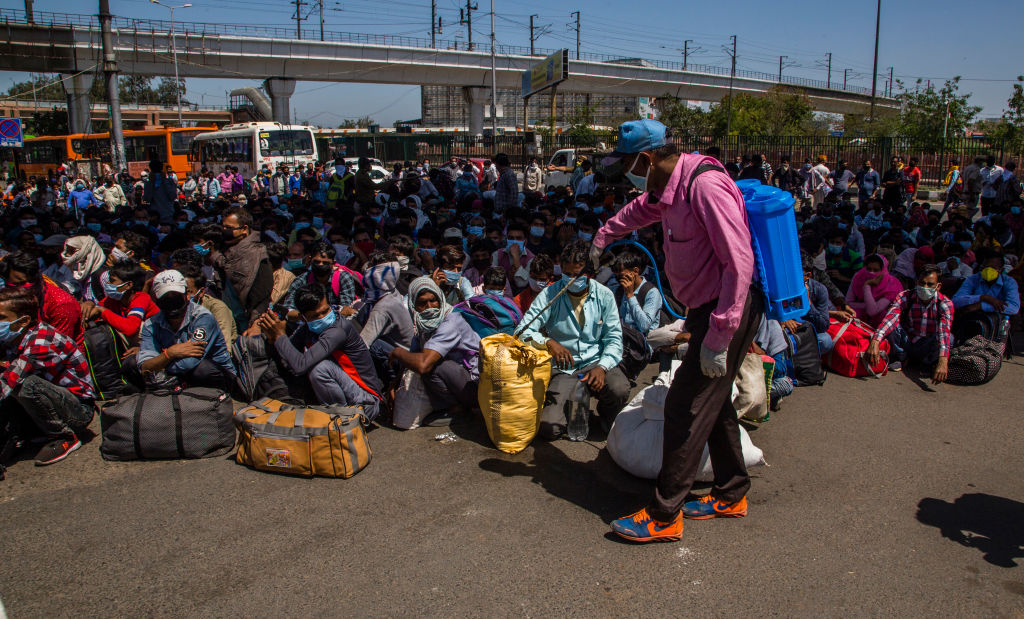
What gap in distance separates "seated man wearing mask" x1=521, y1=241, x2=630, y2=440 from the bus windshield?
28019mm

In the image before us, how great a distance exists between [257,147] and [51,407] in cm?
2731

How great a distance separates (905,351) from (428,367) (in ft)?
14.2

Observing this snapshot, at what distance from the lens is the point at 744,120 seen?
1617 inches

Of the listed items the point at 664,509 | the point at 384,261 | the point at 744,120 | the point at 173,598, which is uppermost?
the point at 744,120

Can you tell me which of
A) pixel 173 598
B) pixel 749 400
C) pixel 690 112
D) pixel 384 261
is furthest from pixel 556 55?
pixel 173 598

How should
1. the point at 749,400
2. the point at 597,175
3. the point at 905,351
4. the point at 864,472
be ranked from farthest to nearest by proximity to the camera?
the point at 597,175, the point at 905,351, the point at 749,400, the point at 864,472

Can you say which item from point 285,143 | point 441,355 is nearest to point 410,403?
point 441,355

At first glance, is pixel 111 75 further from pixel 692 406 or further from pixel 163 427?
pixel 692 406

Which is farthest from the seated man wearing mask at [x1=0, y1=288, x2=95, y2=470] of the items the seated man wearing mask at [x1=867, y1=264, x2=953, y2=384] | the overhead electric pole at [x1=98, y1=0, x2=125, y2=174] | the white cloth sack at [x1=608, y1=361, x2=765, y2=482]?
the overhead electric pole at [x1=98, y1=0, x2=125, y2=174]

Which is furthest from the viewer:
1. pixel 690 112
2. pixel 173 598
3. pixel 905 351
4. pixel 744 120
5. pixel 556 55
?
pixel 744 120

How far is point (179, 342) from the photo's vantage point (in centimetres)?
487

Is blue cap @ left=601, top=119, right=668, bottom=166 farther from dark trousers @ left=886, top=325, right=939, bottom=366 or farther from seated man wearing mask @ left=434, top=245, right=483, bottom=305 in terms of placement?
dark trousers @ left=886, top=325, right=939, bottom=366

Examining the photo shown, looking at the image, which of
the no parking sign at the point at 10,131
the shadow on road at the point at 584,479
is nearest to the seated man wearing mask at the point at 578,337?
the shadow on road at the point at 584,479

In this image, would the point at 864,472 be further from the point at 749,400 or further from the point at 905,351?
the point at 905,351
